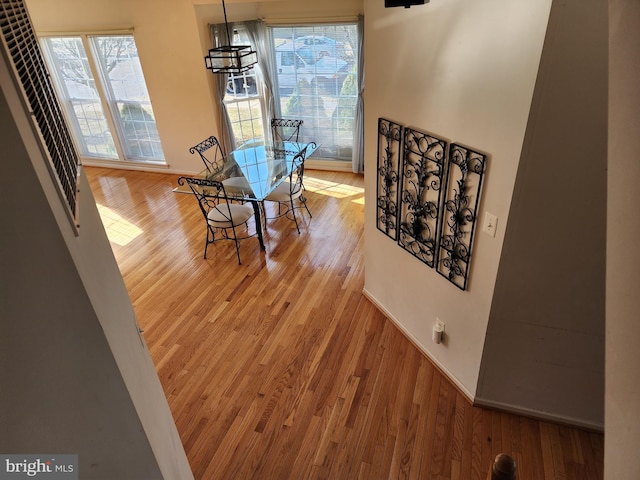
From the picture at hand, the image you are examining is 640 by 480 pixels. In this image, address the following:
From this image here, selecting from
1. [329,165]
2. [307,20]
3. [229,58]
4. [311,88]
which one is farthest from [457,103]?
[329,165]

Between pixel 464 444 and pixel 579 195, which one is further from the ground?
pixel 579 195

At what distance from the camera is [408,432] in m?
2.66

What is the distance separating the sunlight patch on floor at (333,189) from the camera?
19.6ft

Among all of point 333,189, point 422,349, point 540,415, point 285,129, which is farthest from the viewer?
point 285,129

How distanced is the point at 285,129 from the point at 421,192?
444cm

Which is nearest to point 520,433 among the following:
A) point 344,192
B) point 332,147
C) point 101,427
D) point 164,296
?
point 101,427

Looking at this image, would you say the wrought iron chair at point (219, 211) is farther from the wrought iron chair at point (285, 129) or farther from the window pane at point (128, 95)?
the window pane at point (128, 95)

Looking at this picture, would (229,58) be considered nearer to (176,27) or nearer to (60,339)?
(176,27)

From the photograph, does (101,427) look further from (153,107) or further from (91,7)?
(91,7)

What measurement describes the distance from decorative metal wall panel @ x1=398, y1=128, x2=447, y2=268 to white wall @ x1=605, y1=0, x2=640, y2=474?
1.50 m

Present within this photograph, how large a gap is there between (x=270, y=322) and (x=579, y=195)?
102 inches

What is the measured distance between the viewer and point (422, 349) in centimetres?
322

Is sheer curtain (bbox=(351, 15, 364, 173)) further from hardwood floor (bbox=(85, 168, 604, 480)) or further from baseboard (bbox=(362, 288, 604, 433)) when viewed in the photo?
baseboard (bbox=(362, 288, 604, 433))

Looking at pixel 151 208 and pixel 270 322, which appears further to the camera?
pixel 151 208
